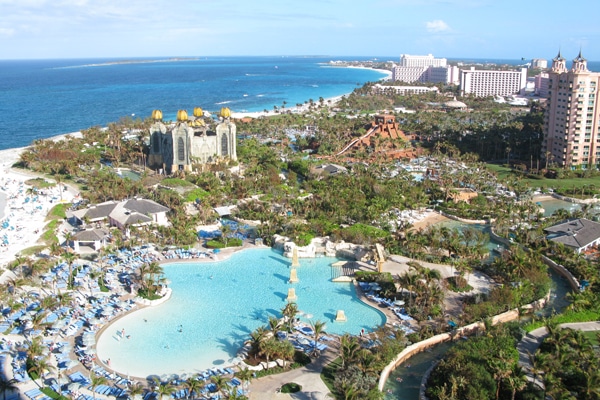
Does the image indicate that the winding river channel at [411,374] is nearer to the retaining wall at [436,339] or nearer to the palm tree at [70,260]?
the retaining wall at [436,339]

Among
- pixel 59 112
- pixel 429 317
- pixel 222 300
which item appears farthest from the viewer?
pixel 59 112

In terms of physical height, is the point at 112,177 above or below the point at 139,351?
above

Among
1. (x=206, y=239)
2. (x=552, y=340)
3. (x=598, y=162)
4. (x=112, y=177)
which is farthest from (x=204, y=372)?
(x=598, y=162)

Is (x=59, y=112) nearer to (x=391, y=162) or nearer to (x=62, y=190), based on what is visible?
(x=62, y=190)

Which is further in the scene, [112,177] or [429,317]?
[112,177]

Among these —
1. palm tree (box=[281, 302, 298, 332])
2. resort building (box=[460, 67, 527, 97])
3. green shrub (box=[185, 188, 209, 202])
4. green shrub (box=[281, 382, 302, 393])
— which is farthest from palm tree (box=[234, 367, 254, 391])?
resort building (box=[460, 67, 527, 97])

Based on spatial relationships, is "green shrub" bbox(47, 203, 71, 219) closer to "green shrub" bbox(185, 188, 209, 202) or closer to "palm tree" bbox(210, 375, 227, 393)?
"green shrub" bbox(185, 188, 209, 202)

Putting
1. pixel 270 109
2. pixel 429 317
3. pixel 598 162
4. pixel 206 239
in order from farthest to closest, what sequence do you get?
pixel 270 109
pixel 598 162
pixel 206 239
pixel 429 317

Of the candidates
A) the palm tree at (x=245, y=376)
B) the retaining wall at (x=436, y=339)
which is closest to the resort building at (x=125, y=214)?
the palm tree at (x=245, y=376)
